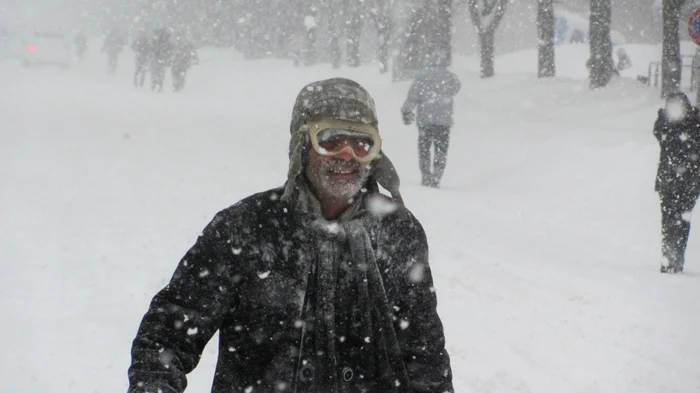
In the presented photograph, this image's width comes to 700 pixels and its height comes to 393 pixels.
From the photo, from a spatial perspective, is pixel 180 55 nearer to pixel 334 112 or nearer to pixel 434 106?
pixel 434 106

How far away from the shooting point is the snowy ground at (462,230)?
18.6 feet

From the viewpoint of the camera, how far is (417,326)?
8.61 ft

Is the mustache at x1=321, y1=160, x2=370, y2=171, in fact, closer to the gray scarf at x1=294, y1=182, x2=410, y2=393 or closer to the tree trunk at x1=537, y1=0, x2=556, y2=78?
the gray scarf at x1=294, y1=182, x2=410, y2=393

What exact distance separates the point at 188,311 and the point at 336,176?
0.59m

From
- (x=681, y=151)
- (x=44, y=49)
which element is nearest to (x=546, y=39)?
(x=681, y=151)

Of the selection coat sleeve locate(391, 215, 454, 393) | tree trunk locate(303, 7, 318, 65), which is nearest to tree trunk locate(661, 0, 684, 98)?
coat sleeve locate(391, 215, 454, 393)

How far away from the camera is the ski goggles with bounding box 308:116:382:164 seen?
2.63m

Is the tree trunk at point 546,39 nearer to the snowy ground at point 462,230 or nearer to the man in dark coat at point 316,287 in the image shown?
the snowy ground at point 462,230

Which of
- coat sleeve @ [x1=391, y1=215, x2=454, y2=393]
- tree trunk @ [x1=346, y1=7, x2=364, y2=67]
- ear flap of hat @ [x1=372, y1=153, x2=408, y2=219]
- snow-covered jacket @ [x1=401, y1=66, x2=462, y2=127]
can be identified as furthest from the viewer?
tree trunk @ [x1=346, y1=7, x2=364, y2=67]

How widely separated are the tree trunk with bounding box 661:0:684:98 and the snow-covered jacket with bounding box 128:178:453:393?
52.3 ft

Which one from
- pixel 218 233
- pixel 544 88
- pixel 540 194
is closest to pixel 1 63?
pixel 544 88

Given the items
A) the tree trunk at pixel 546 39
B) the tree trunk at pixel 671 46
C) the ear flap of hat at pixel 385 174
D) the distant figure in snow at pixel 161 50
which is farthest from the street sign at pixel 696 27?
the distant figure in snow at pixel 161 50

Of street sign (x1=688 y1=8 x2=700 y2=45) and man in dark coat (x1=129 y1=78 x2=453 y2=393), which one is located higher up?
street sign (x1=688 y1=8 x2=700 y2=45)

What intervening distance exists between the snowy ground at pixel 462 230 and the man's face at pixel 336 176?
269cm
